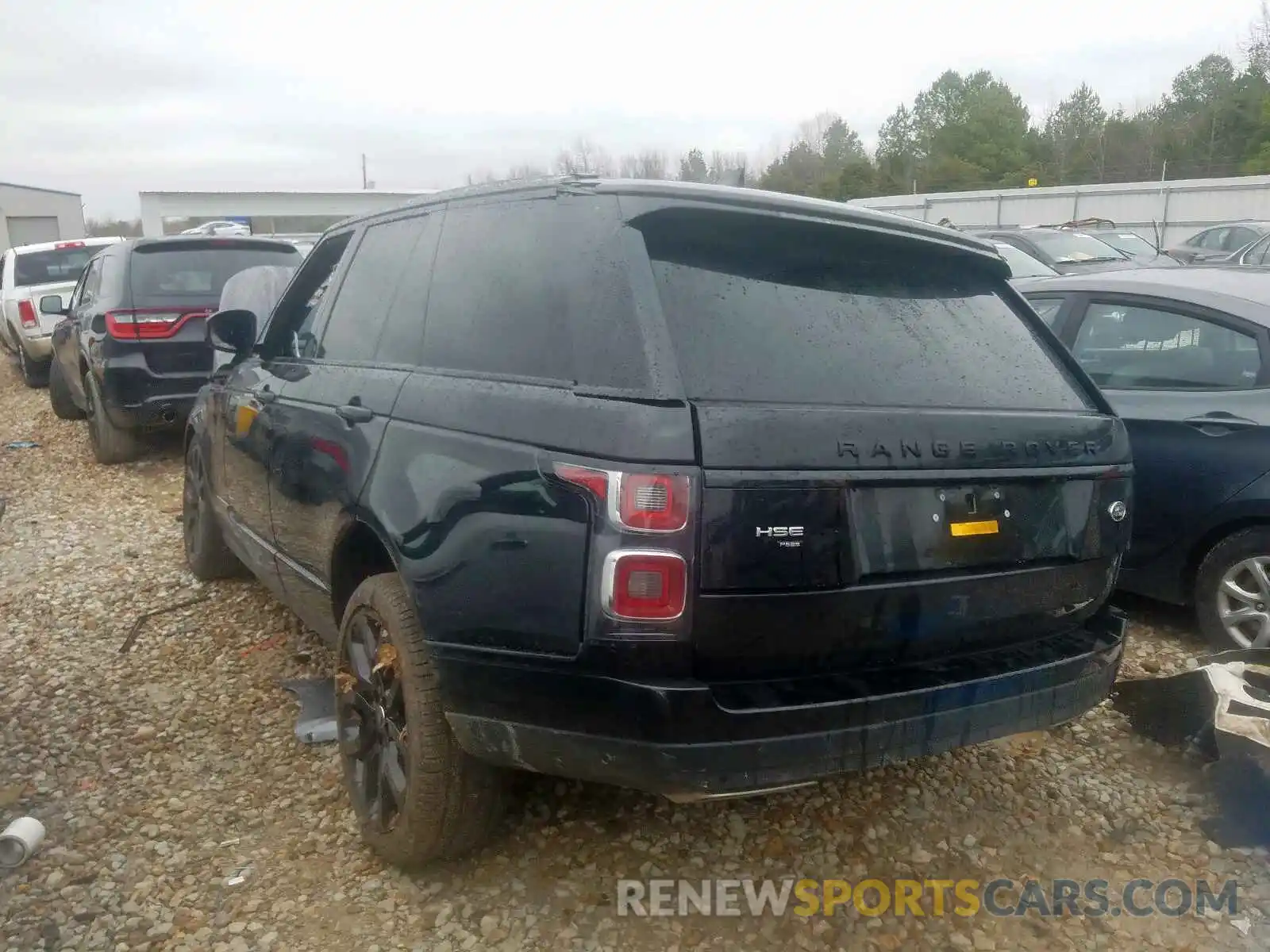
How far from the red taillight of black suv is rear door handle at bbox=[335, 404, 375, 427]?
1.07 meters

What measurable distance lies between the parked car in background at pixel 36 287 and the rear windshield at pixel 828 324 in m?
12.6

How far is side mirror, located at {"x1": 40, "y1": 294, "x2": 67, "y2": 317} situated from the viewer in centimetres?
987

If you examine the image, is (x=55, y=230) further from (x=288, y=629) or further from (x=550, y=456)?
(x=550, y=456)

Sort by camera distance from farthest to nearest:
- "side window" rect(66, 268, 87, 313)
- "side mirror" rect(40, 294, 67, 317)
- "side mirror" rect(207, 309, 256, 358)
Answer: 1. "side mirror" rect(40, 294, 67, 317)
2. "side window" rect(66, 268, 87, 313)
3. "side mirror" rect(207, 309, 256, 358)

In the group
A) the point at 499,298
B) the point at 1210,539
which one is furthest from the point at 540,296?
the point at 1210,539

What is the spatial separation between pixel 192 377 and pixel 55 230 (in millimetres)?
40310

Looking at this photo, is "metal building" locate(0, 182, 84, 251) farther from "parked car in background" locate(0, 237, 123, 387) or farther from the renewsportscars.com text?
the renewsportscars.com text

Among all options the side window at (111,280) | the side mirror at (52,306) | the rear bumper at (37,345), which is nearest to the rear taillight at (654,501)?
the side window at (111,280)

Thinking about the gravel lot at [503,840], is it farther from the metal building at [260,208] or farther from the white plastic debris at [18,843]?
the metal building at [260,208]

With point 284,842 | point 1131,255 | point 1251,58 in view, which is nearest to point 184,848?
point 284,842

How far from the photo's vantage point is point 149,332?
7625 millimetres

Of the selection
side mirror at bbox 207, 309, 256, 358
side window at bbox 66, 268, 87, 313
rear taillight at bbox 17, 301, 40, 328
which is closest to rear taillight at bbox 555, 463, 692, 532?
side mirror at bbox 207, 309, 256, 358

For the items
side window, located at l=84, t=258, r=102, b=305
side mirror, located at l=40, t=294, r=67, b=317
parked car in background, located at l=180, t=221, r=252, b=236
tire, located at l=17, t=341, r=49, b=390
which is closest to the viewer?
side window, located at l=84, t=258, r=102, b=305

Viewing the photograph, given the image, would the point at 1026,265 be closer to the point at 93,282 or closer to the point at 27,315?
the point at 93,282
